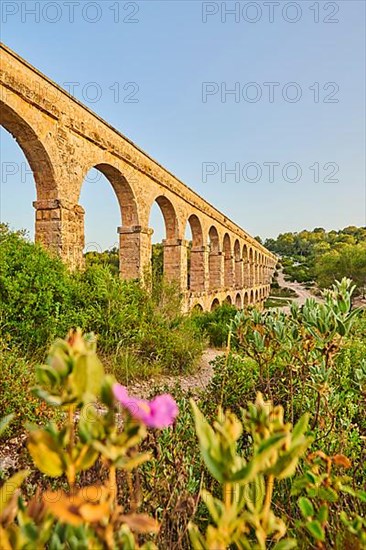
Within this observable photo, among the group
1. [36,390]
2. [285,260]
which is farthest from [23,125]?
[285,260]

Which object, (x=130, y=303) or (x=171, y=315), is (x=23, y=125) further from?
(x=171, y=315)

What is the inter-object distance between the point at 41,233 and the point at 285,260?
68.6 m

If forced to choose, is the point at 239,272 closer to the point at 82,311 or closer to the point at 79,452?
the point at 82,311

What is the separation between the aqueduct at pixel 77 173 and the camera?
664 centimetres

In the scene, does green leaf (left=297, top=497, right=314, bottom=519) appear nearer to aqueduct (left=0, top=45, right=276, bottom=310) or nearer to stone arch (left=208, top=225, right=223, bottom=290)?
aqueduct (left=0, top=45, right=276, bottom=310)

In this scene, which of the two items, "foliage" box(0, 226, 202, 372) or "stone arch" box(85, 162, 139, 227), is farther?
"stone arch" box(85, 162, 139, 227)

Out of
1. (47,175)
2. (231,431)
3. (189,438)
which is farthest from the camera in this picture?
(47,175)

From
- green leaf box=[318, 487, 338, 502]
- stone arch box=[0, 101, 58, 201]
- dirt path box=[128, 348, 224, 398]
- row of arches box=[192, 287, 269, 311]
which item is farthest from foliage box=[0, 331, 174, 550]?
row of arches box=[192, 287, 269, 311]

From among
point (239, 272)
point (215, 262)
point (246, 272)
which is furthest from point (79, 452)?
point (246, 272)

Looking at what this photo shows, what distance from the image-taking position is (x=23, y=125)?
663 cm

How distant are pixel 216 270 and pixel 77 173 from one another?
12705mm

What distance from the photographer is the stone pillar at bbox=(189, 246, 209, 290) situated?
16.4 meters

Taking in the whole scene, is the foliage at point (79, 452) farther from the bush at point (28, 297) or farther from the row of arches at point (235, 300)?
the row of arches at point (235, 300)

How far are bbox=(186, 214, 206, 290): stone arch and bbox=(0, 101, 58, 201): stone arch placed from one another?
9.26m
